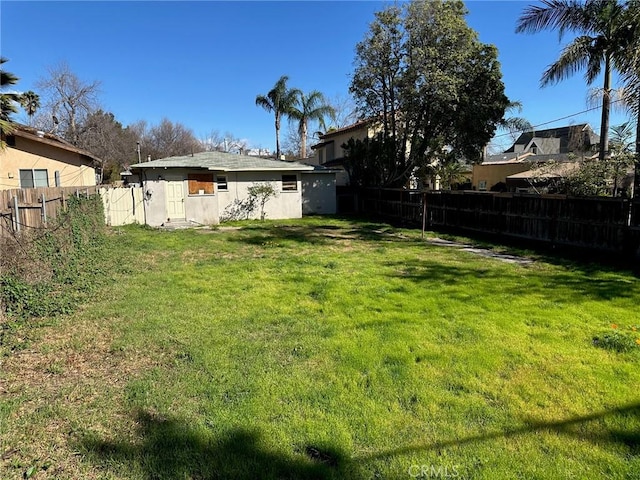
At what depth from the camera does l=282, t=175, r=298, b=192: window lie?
20.5 metres

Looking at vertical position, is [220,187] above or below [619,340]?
above

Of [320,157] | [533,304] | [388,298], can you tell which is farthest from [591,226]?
[320,157]

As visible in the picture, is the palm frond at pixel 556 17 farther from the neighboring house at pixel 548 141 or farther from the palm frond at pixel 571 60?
the neighboring house at pixel 548 141

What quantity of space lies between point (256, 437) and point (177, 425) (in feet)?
2.04

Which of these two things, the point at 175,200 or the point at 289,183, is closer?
the point at 175,200

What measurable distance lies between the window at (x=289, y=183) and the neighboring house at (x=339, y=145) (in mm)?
3472

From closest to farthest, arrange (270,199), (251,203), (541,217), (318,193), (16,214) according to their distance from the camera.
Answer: (16,214) < (541,217) < (251,203) < (270,199) < (318,193)

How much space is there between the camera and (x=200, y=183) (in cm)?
1816

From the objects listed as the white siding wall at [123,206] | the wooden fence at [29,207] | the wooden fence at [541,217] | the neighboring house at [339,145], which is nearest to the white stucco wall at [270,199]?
the white siding wall at [123,206]

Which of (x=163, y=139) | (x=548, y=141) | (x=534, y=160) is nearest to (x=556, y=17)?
(x=534, y=160)

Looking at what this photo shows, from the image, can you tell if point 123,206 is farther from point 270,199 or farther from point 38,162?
point 270,199

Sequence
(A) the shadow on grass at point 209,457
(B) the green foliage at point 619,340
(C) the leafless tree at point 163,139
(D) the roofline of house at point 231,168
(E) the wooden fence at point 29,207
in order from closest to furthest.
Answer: (A) the shadow on grass at point 209,457 < (B) the green foliage at point 619,340 < (E) the wooden fence at point 29,207 < (D) the roofline of house at point 231,168 < (C) the leafless tree at point 163,139

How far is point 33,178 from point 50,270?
1509cm

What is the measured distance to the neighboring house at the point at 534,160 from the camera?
47.2 feet
